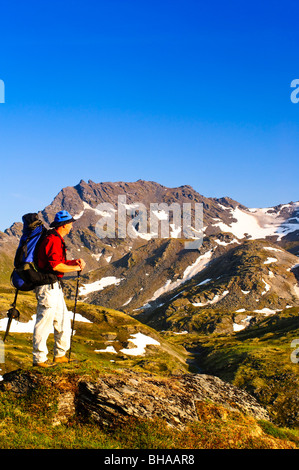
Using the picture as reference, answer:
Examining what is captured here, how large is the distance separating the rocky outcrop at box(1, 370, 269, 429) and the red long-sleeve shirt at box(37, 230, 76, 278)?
4100 millimetres

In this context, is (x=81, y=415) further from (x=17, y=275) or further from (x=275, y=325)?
(x=275, y=325)

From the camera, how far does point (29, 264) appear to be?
13.8 metres

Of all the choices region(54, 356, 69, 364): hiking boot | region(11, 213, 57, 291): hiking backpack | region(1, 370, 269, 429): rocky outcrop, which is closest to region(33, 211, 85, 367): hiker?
region(11, 213, 57, 291): hiking backpack

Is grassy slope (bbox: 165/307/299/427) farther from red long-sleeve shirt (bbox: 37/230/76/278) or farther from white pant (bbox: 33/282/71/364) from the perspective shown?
red long-sleeve shirt (bbox: 37/230/76/278)

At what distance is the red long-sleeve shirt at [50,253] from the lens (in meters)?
14.1

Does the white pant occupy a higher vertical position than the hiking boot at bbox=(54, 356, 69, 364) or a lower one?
higher

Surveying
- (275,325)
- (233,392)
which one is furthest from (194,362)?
(233,392)

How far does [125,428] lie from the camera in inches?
494

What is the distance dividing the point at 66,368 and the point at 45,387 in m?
1.32

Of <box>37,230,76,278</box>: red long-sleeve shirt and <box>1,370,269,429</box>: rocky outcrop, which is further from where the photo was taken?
<box>37,230,76,278</box>: red long-sleeve shirt

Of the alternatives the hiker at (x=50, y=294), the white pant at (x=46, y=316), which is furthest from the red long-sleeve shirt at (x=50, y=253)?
the white pant at (x=46, y=316)

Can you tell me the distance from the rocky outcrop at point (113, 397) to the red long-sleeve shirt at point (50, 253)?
4.10 meters

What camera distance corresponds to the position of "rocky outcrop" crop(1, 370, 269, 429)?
515 inches

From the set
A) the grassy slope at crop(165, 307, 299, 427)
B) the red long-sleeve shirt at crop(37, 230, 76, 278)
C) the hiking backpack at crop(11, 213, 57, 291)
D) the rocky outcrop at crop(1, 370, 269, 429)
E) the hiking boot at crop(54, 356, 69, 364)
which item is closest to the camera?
the rocky outcrop at crop(1, 370, 269, 429)
